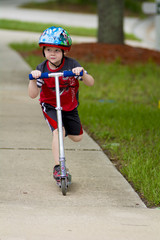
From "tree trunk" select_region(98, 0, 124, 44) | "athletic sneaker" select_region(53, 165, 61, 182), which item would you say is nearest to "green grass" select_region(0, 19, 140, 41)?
"tree trunk" select_region(98, 0, 124, 44)

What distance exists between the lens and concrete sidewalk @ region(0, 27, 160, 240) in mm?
3883

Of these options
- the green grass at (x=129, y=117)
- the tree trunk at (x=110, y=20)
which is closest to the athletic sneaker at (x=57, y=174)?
the green grass at (x=129, y=117)

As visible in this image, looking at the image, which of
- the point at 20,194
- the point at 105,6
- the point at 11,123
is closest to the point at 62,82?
the point at 20,194

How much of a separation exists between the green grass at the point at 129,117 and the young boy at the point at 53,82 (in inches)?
32.5

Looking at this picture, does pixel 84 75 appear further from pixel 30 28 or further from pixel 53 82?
pixel 30 28

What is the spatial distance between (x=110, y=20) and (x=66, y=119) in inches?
365

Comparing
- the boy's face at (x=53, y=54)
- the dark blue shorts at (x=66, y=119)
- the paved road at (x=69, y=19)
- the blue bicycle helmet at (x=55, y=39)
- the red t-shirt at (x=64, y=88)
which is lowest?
the paved road at (x=69, y=19)

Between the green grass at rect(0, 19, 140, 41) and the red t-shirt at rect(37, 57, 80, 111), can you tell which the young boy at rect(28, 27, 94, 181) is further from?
the green grass at rect(0, 19, 140, 41)

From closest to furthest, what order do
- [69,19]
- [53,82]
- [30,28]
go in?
[53,82], [30,28], [69,19]

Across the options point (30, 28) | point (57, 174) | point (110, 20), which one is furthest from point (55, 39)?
point (30, 28)

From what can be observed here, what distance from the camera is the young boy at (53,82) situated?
4809 millimetres

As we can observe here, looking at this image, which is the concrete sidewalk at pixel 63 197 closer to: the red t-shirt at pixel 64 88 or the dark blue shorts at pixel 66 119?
the dark blue shorts at pixel 66 119

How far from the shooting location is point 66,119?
17.1ft

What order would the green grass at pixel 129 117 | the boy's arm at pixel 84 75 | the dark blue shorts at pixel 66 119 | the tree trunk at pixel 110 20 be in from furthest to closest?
the tree trunk at pixel 110 20
the green grass at pixel 129 117
the dark blue shorts at pixel 66 119
the boy's arm at pixel 84 75
